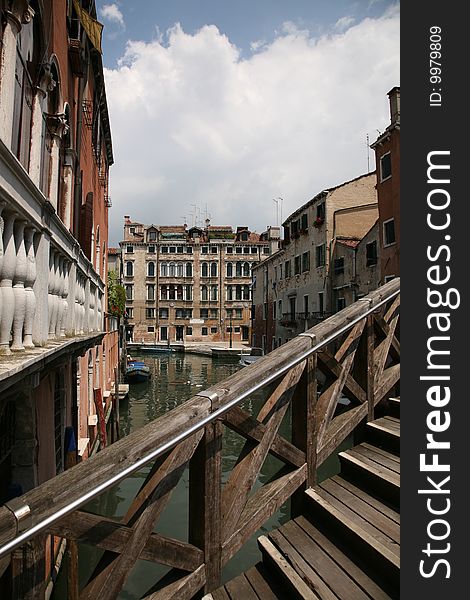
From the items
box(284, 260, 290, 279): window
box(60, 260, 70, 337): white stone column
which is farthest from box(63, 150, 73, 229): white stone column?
box(284, 260, 290, 279): window

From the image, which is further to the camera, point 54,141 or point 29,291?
point 54,141

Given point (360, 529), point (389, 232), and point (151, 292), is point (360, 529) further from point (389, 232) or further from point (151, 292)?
point (151, 292)

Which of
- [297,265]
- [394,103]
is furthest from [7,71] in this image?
[297,265]

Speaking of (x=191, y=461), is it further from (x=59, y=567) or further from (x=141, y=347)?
(x=141, y=347)

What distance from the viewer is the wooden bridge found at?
151cm

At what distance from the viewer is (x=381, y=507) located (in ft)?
7.74

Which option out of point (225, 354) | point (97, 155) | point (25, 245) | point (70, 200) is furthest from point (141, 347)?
point (25, 245)

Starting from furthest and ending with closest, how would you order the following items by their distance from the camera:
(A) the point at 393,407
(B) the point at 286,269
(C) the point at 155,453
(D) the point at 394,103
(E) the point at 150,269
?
(E) the point at 150,269, (B) the point at 286,269, (D) the point at 394,103, (A) the point at 393,407, (C) the point at 155,453

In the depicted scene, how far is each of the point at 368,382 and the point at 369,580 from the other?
1397mm

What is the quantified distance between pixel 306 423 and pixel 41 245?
2.14 meters

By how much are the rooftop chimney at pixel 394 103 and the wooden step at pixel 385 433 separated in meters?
14.2

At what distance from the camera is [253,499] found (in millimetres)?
2326

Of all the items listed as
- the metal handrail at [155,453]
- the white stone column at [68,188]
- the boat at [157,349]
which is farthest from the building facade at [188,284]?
the metal handrail at [155,453]

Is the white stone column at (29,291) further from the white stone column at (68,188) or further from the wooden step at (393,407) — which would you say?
the white stone column at (68,188)
